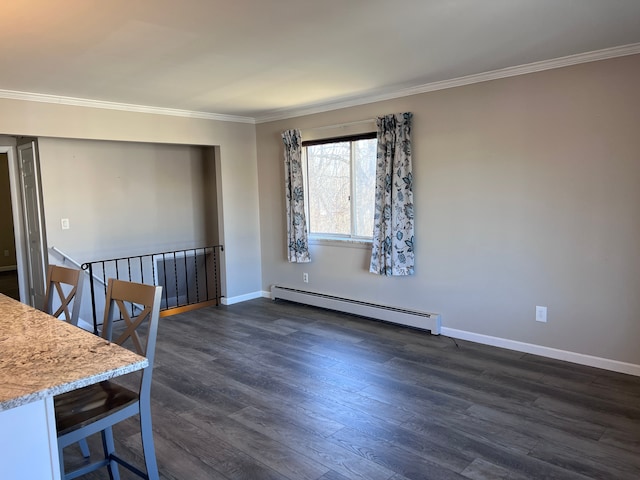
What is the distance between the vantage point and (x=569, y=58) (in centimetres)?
341

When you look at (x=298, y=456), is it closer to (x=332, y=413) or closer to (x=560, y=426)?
(x=332, y=413)

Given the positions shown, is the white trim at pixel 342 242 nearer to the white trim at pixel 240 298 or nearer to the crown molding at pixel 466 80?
the white trim at pixel 240 298

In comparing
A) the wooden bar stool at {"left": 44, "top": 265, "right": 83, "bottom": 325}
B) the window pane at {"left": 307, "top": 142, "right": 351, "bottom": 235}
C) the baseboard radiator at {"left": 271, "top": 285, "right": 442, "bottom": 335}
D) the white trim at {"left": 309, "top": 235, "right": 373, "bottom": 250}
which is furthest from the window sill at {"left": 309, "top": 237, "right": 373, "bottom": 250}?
the wooden bar stool at {"left": 44, "top": 265, "right": 83, "bottom": 325}

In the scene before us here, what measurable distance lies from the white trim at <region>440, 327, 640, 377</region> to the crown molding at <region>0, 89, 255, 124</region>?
3491mm

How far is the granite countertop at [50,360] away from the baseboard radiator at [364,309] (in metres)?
3.29

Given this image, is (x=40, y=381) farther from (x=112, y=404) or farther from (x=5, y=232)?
(x=5, y=232)

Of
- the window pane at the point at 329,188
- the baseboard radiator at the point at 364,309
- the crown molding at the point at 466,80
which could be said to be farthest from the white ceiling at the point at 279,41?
the baseboard radiator at the point at 364,309

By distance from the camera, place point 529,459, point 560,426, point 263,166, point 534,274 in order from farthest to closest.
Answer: point 263,166
point 534,274
point 560,426
point 529,459

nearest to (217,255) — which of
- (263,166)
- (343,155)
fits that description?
(263,166)

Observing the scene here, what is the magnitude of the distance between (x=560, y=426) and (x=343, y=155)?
Answer: 3357mm

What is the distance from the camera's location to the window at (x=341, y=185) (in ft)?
16.2

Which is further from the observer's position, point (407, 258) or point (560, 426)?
point (407, 258)

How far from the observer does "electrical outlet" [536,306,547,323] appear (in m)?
3.76

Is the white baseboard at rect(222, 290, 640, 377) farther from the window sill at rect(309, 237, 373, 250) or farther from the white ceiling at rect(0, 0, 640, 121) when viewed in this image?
the white ceiling at rect(0, 0, 640, 121)
